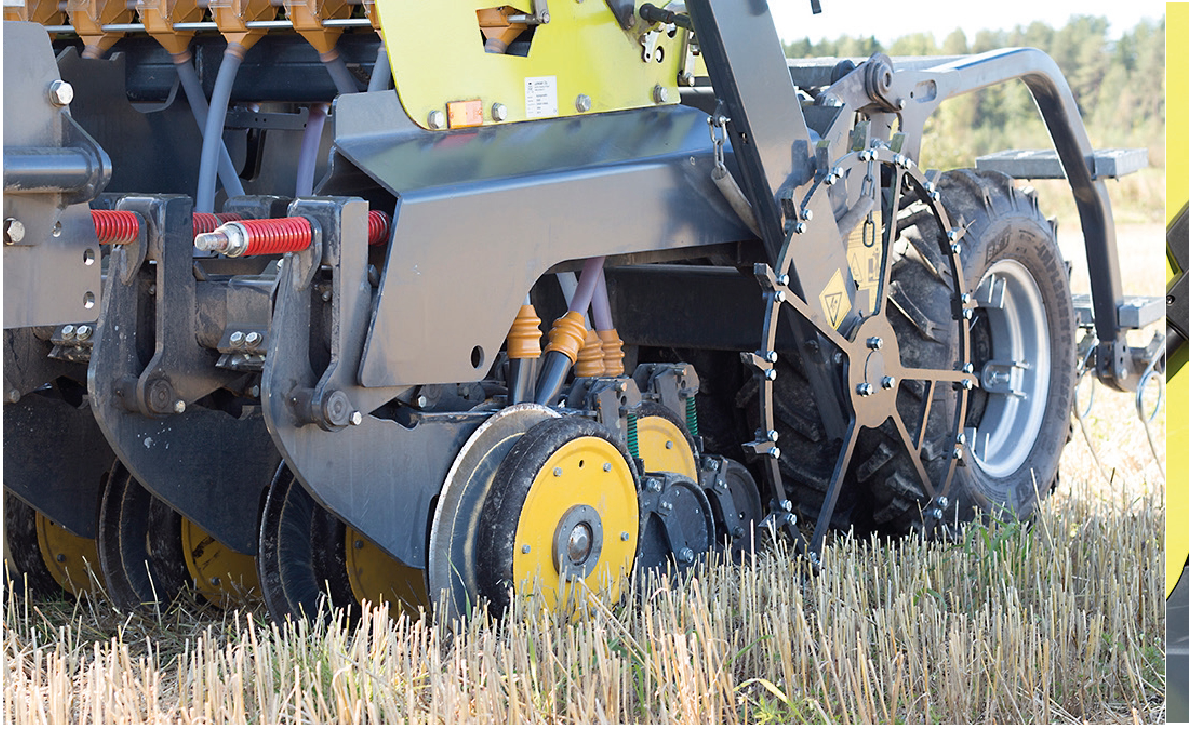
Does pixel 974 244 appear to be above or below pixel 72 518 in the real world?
above

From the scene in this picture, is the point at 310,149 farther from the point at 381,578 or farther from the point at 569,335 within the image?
the point at 381,578

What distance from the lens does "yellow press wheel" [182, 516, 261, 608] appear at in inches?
163

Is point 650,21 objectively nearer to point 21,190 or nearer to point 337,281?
point 337,281

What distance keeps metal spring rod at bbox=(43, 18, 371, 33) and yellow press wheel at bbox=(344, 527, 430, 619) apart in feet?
4.28

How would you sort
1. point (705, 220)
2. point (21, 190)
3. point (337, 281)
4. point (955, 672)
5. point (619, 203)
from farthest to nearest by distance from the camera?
1. point (705, 220)
2. point (619, 203)
3. point (955, 672)
4. point (337, 281)
5. point (21, 190)

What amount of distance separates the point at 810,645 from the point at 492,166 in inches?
51.8

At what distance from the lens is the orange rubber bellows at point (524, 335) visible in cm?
362

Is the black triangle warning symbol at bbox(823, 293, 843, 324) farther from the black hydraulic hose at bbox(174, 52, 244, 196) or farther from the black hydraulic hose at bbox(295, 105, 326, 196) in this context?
the black hydraulic hose at bbox(174, 52, 244, 196)

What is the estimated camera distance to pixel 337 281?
313 centimetres

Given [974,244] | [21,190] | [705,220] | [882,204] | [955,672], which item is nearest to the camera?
[21,190]

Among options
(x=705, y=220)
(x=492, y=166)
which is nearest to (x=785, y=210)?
(x=705, y=220)

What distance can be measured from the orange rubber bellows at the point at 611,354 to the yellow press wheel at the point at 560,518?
35 cm

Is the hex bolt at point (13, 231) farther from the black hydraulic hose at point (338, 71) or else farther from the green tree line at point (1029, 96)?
the green tree line at point (1029, 96)

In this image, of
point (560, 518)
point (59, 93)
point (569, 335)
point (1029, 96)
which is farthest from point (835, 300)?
point (1029, 96)
